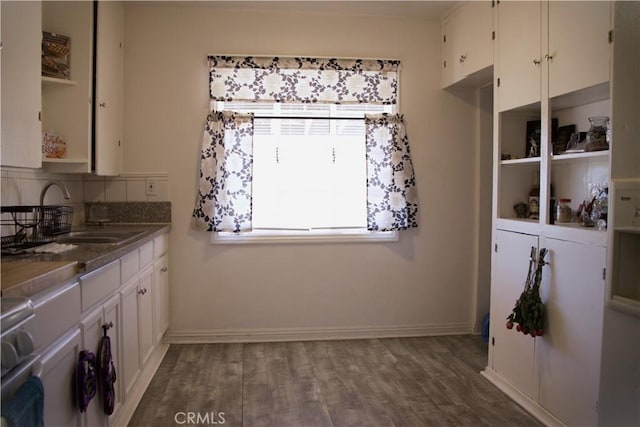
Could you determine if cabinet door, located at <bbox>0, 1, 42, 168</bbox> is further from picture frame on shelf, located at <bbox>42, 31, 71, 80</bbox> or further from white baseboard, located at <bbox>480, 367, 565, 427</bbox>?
white baseboard, located at <bbox>480, 367, 565, 427</bbox>

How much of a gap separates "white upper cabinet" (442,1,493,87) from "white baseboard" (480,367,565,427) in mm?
1995

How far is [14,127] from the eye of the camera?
1.95 metres

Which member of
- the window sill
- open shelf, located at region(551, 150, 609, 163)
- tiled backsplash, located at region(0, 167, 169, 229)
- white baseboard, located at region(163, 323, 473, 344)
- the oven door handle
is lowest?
white baseboard, located at region(163, 323, 473, 344)

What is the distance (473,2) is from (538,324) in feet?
7.14

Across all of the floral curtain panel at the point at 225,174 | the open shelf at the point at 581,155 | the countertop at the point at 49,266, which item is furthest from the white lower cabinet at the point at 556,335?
the countertop at the point at 49,266

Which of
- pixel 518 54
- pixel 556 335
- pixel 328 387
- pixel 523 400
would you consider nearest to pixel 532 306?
pixel 556 335

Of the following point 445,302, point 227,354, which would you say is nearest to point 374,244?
point 445,302

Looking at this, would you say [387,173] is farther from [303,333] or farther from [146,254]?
[146,254]

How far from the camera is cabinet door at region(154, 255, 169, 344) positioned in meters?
2.98

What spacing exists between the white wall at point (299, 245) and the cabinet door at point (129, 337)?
1.00 metres

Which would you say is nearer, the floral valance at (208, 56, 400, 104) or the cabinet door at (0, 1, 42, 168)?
the cabinet door at (0, 1, 42, 168)

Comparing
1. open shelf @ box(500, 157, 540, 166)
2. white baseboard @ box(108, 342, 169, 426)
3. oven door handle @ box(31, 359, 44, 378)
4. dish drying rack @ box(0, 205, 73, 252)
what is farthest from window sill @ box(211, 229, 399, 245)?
oven door handle @ box(31, 359, 44, 378)

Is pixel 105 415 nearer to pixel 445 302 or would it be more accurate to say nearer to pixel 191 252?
pixel 191 252

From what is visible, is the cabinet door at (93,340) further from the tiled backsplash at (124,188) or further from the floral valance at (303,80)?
the floral valance at (303,80)
